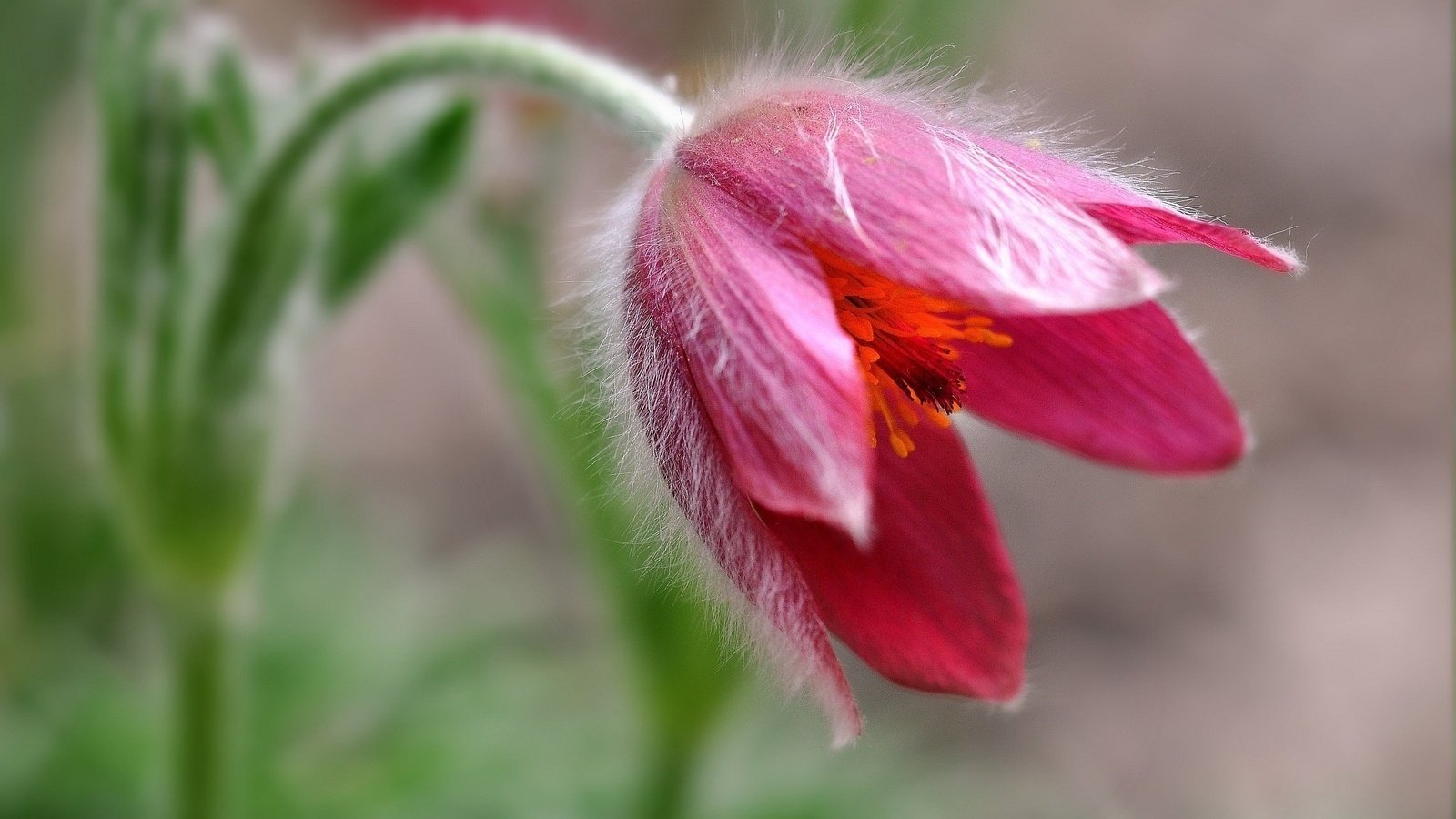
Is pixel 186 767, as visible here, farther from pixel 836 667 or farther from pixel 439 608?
pixel 439 608

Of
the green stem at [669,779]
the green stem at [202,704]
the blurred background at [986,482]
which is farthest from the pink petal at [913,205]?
the green stem at [669,779]

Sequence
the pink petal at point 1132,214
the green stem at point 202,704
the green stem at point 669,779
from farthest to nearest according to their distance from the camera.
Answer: the green stem at point 669,779, the green stem at point 202,704, the pink petal at point 1132,214

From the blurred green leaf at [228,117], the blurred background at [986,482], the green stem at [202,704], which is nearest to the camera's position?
the blurred green leaf at [228,117]

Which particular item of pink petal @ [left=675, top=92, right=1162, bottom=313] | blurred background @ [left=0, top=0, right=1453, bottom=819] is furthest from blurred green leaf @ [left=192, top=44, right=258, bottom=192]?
pink petal @ [left=675, top=92, right=1162, bottom=313]

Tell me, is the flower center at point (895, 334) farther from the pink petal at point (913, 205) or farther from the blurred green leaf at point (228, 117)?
the blurred green leaf at point (228, 117)

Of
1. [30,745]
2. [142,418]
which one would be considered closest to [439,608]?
[30,745]

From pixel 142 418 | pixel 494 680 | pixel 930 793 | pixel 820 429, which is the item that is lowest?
pixel 930 793

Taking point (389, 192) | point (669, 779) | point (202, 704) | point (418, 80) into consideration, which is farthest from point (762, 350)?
point (669, 779)
